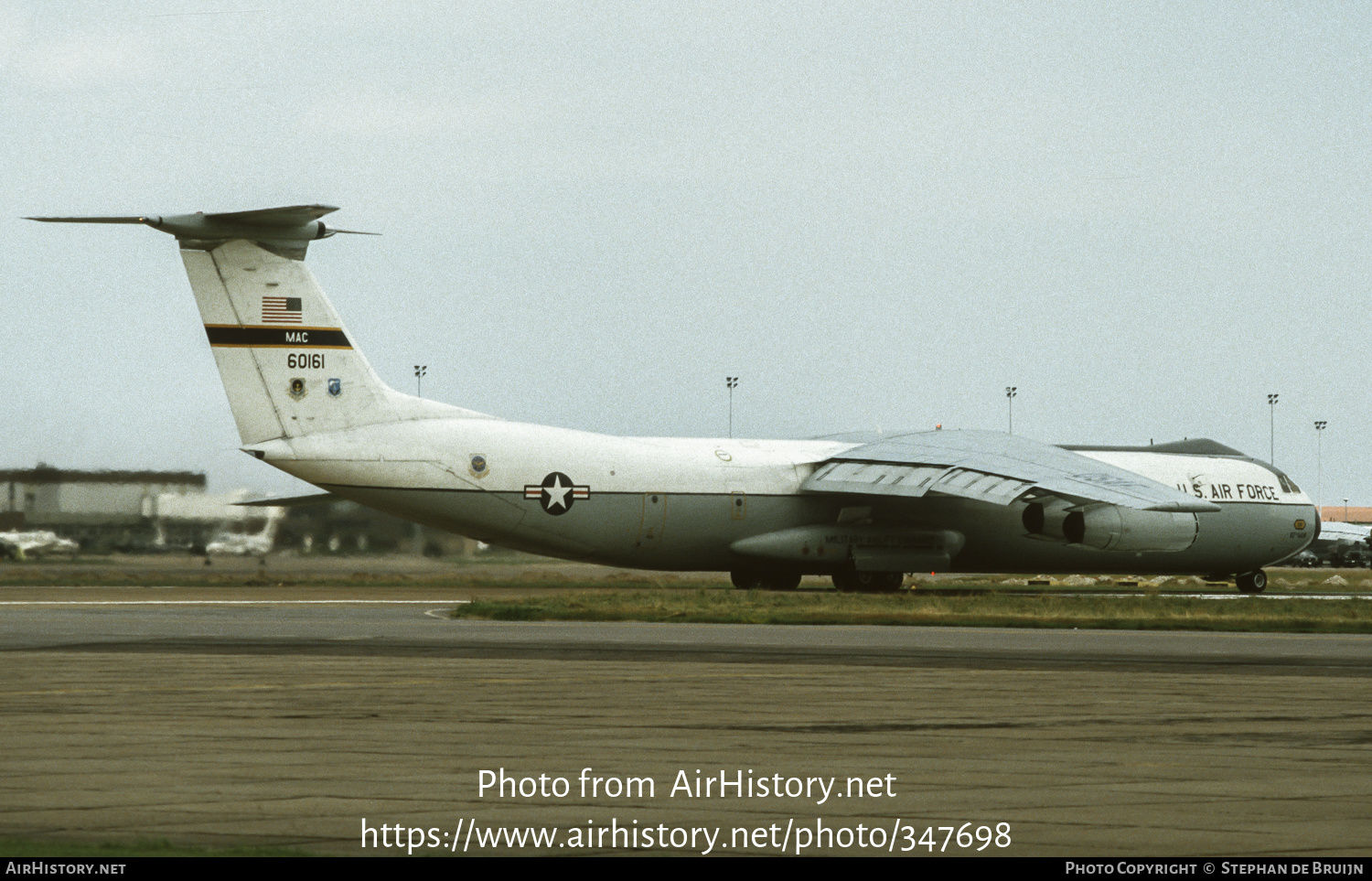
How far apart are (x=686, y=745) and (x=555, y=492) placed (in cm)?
2643

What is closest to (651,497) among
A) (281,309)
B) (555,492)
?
(555,492)

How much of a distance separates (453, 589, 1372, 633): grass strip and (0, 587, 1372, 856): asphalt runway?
22.6ft

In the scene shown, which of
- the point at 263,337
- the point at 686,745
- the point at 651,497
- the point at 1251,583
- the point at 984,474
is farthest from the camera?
the point at 1251,583

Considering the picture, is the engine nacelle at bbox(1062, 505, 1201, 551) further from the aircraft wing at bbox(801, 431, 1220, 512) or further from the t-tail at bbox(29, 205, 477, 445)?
the t-tail at bbox(29, 205, 477, 445)

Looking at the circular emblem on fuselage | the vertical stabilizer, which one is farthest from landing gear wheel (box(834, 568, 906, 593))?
the vertical stabilizer

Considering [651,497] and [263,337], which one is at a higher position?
[263,337]

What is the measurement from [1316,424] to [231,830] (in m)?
115

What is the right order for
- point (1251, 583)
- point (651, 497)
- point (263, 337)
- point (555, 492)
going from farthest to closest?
point (1251, 583) < point (651, 497) < point (555, 492) < point (263, 337)

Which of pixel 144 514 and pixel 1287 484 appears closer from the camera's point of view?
pixel 144 514

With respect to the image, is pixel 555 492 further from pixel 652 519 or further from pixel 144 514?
pixel 144 514

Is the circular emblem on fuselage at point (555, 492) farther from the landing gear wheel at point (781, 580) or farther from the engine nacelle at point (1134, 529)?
the engine nacelle at point (1134, 529)

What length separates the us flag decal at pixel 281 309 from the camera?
33594 mm

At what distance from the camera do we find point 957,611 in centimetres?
2864
